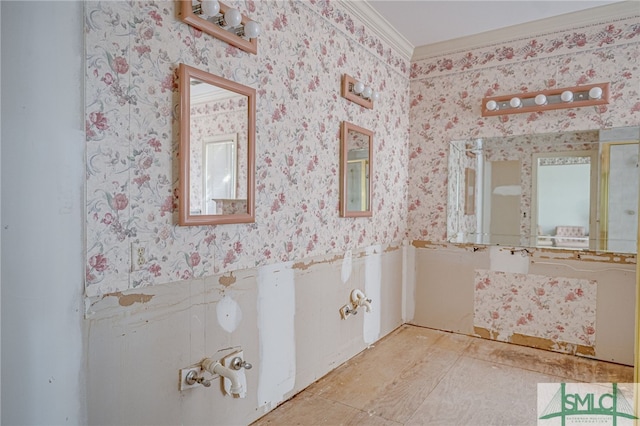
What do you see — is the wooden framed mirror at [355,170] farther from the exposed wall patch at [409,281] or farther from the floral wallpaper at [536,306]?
the floral wallpaper at [536,306]

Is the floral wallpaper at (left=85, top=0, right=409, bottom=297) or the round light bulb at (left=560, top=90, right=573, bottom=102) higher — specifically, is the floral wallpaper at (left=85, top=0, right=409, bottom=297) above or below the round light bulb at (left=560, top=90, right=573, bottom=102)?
below

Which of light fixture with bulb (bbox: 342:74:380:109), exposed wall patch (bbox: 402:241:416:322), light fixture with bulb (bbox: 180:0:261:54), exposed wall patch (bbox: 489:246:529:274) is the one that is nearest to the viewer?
light fixture with bulb (bbox: 180:0:261:54)

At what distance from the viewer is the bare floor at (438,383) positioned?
1950mm

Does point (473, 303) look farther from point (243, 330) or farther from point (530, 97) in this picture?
point (243, 330)

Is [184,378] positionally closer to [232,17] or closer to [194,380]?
[194,380]

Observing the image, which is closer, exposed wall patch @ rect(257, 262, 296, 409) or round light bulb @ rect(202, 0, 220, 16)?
round light bulb @ rect(202, 0, 220, 16)

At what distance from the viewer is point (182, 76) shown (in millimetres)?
1474

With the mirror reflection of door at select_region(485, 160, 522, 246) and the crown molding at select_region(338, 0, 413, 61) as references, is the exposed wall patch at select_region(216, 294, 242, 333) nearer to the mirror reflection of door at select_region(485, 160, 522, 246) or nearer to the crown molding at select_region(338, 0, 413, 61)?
the crown molding at select_region(338, 0, 413, 61)

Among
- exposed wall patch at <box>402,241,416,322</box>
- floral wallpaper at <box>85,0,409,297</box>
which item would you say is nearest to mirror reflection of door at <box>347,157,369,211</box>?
floral wallpaper at <box>85,0,409,297</box>

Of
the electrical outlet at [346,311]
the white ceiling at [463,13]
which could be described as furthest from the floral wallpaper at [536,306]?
the white ceiling at [463,13]

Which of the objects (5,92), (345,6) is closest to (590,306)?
(345,6)
